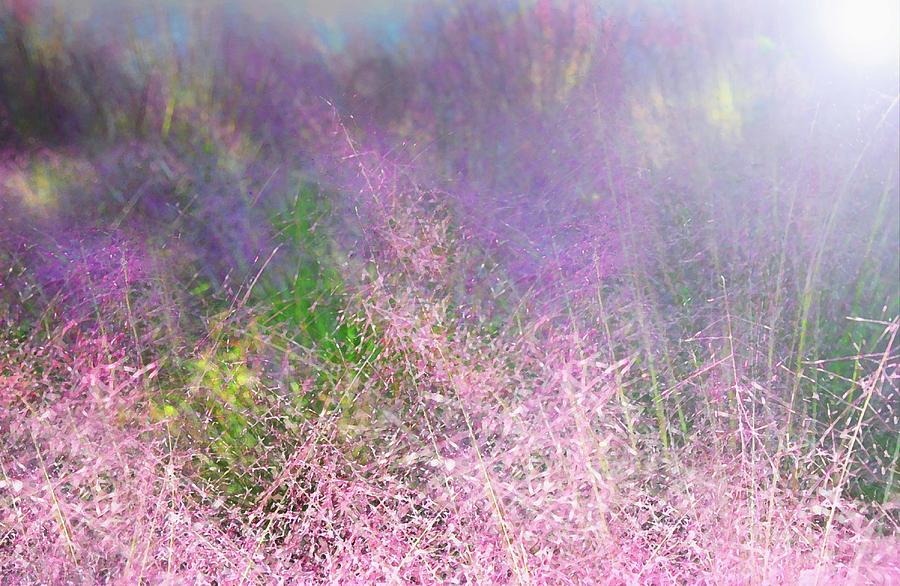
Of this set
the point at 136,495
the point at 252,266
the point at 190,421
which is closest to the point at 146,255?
the point at 252,266

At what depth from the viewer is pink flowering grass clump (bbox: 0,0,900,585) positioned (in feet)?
5.39

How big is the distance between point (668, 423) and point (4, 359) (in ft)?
5.10

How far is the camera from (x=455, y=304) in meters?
1.97

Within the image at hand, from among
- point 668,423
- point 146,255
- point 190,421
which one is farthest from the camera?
point 146,255

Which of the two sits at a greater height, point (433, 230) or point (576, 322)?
point (433, 230)

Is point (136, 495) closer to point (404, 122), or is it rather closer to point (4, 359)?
point (4, 359)

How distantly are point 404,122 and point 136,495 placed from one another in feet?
3.79

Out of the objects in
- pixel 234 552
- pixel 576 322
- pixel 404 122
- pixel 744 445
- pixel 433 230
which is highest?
pixel 404 122

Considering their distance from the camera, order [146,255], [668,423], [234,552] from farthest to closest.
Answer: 1. [146,255]
2. [668,423]
3. [234,552]

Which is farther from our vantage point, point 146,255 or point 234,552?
point 146,255

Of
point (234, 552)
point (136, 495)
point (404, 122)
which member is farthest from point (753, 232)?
point (136, 495)

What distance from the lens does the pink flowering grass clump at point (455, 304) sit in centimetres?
164

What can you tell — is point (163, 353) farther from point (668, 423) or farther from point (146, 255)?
point (668, 423)

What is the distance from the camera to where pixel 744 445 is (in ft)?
5.55
